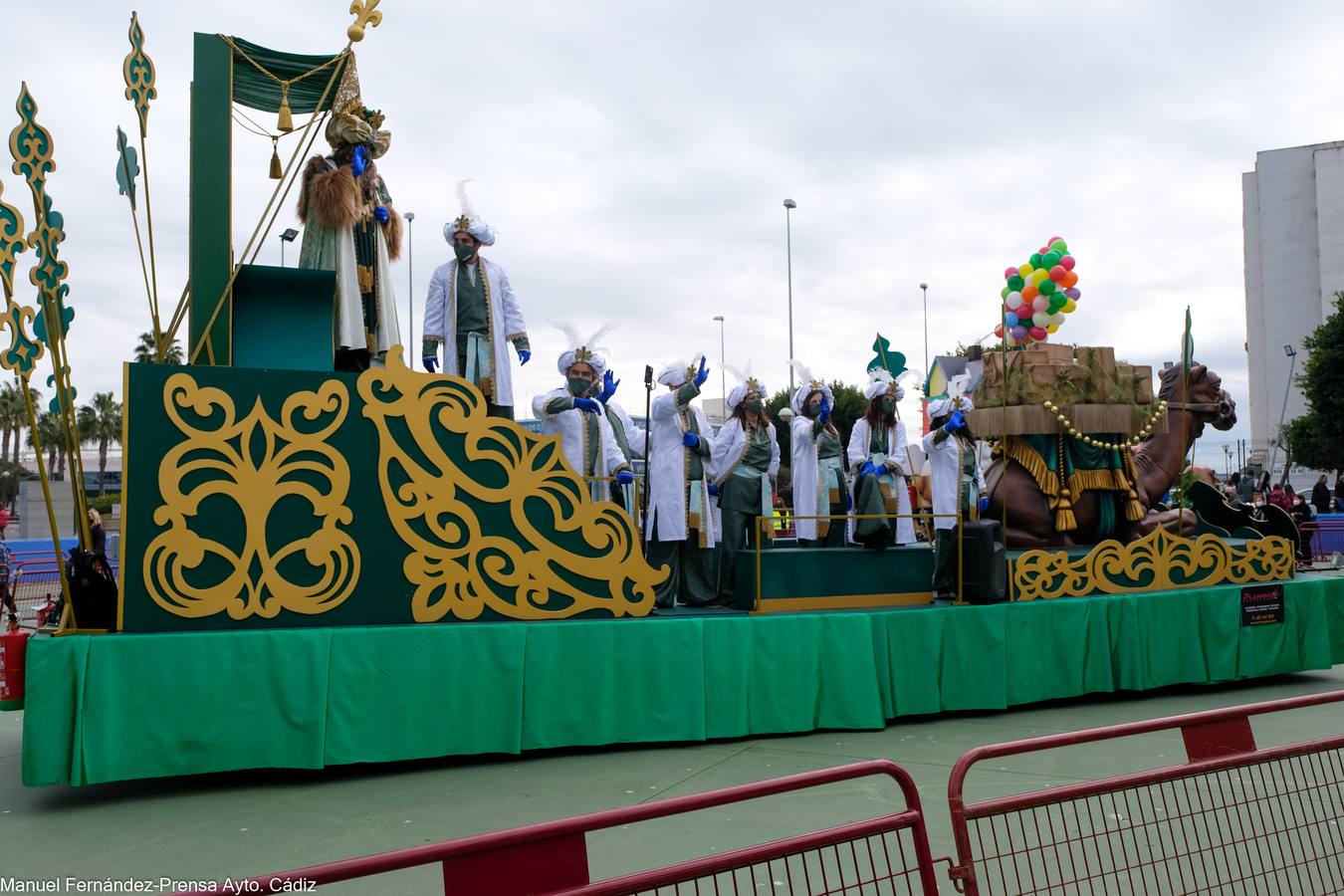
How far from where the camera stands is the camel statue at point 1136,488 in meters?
8.77

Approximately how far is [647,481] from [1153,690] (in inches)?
185

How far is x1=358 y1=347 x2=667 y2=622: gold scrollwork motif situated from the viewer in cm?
623

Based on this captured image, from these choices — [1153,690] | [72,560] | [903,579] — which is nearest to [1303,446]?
[1153,690]

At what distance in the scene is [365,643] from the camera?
19.4 ft

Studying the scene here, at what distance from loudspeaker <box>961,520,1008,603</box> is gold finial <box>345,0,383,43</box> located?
5652 millimetres

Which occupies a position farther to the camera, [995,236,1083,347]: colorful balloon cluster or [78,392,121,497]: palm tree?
[78,392,121,497]: palm tree

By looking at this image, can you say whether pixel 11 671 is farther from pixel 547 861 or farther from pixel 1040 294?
pixel 1040 294

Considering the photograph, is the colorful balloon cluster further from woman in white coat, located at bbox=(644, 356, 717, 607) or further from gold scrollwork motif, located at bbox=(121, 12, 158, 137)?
gold scrollwork motif, located at bbox=(121, 12, 158, 137)

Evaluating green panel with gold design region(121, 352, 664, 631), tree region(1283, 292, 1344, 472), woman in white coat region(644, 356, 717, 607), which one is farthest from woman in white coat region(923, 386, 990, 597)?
tree region(1283, 292, 1344, 472)

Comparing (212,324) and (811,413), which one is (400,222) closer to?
(212,324)

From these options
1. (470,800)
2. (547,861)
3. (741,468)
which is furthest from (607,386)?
(547,861)

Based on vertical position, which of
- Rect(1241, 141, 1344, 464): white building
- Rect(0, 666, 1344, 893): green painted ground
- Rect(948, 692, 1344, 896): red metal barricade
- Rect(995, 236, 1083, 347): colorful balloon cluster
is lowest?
Rect(0, 666, 1344, 893): green painted ground

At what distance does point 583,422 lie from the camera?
26.7 feet

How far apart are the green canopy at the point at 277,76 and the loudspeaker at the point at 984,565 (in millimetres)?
5663
